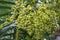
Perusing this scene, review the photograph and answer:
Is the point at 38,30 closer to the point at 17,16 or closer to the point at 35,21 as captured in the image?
the point at 35,21

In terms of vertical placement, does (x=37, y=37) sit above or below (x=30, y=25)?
below

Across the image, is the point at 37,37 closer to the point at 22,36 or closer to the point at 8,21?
the point at 22,36

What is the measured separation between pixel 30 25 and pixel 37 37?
143mm

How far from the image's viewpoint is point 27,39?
999 mm

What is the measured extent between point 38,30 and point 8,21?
0.71ft

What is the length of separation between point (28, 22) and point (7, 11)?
0.45 ft

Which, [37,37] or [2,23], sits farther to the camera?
[37,37]

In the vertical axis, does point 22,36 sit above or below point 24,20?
below

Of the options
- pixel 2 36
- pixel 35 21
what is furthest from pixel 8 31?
pixel 35 21

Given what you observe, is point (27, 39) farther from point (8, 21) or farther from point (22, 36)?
point (8, 21)

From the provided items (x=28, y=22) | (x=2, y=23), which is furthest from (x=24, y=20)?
(x=2, y=23)

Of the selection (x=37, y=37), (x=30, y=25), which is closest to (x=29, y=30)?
(x=30, y=25)

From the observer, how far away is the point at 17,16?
86 cm

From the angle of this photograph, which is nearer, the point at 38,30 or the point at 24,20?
the point at 24,20
